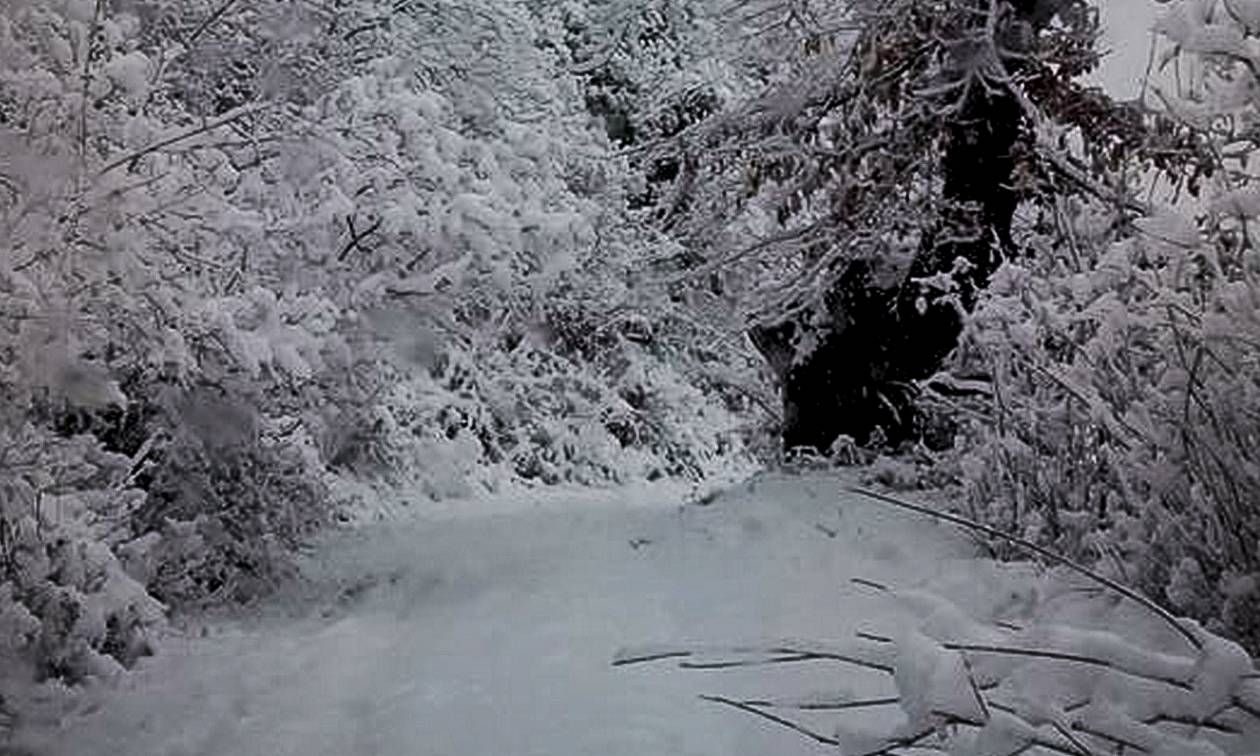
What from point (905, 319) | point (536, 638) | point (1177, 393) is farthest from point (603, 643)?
point (905, 319)

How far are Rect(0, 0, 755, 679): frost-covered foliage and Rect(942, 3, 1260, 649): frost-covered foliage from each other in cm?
321

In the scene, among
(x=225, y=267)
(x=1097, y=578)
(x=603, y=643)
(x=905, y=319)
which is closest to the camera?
(x=1097, y=578)

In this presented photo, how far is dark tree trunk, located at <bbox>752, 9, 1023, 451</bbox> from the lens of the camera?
27.7 ft

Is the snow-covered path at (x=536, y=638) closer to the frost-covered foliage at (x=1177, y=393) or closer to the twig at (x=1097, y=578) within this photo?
the frost-covered foliage at (x=1177, y=393)

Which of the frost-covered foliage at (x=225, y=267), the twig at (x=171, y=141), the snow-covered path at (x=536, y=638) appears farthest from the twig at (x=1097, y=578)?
the twig at (x=171, y=141)

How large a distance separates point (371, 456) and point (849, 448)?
342cm

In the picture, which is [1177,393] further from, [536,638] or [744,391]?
[744,391]

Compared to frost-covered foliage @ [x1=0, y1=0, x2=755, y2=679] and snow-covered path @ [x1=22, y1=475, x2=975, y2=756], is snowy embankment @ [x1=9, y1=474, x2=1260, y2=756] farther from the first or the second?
frost-covered foliage @ [x1=0, y1=0, x2=755, y2=679]

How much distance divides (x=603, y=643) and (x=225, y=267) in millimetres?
2418

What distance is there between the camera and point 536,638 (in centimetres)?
576

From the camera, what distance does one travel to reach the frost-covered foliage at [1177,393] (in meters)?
3.79

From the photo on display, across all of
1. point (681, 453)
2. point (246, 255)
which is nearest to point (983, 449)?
point (246, 255)

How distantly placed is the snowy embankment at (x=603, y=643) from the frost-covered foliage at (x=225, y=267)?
445mm

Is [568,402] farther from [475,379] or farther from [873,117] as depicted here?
[873,117]
